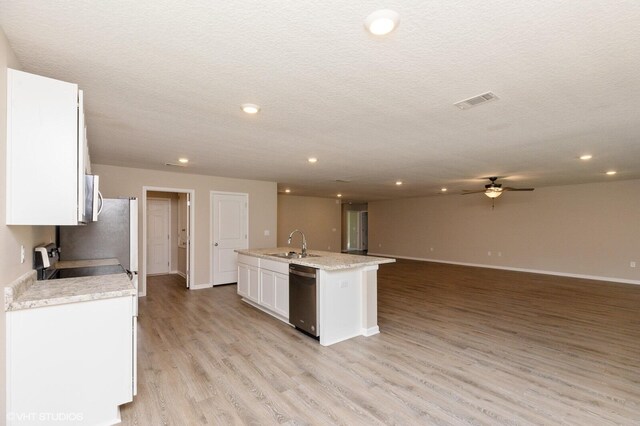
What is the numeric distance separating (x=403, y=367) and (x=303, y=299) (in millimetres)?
1359

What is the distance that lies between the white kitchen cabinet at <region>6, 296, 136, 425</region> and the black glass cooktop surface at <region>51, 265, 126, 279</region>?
1130 mm

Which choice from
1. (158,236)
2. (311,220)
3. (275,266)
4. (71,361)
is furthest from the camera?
(311,220)

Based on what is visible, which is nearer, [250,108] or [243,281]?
[250,108]

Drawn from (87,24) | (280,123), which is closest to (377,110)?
(280,123)

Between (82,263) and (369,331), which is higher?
(82,263)

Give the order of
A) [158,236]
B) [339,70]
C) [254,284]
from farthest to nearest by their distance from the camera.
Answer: [158,236] < [254,284] < [339,70]

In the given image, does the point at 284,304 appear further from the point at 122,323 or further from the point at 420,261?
the point at 420,261

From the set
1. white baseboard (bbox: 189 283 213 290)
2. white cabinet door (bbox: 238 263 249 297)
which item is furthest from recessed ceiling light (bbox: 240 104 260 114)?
white baseboard (bbox: 189 283 213 290)

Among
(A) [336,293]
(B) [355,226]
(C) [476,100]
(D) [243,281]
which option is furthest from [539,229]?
(B) [355,226]

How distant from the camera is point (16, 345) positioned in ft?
5.81

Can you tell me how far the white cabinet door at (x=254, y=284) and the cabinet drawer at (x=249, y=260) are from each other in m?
0.08

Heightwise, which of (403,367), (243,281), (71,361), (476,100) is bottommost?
(403,367)

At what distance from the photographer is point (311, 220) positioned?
38.5ft

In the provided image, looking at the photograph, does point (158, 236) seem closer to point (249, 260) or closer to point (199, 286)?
point (199, 286)
